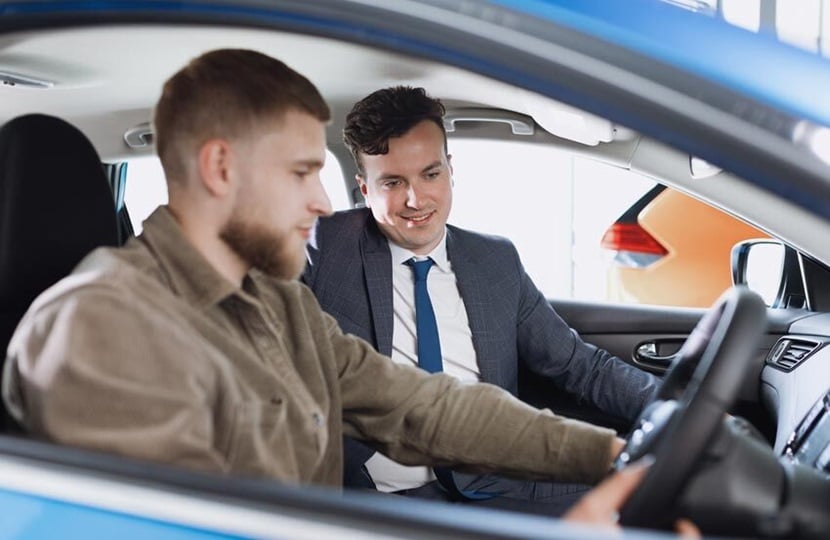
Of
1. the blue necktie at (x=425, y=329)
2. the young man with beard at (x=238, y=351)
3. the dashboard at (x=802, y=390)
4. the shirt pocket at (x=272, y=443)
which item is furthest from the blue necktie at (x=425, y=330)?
the shirt pocket at (x=272, y=443)

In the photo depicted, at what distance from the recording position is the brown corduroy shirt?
128cm

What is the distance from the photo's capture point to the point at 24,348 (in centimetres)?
134

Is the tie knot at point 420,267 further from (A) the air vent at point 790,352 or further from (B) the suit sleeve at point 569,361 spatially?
(A) the air vent at point 790,352

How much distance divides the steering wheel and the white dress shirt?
3.84 ft

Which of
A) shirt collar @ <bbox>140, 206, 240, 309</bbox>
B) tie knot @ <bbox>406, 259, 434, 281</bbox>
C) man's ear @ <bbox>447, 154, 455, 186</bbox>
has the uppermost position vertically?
man's ear @ <bbox>447, 154, 455, 186</bbox>

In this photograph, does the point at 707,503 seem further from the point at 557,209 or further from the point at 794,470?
the point at 557,209

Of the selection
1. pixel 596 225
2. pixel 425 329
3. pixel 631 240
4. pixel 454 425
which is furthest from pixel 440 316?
pixel 596 225

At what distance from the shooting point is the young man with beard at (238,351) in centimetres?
129

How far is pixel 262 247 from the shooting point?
160 cm

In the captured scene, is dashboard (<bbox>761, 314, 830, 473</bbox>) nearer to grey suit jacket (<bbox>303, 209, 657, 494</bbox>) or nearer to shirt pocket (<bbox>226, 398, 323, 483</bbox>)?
grey suit jacket (<bbox>303, 209, 657, 494</bbox>)

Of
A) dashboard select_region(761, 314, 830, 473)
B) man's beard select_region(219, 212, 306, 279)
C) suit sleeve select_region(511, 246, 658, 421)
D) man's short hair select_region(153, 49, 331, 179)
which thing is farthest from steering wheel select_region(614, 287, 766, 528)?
suit sleeve select_region(511, 246, 658, 421)

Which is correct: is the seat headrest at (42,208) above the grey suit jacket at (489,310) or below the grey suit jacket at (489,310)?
above

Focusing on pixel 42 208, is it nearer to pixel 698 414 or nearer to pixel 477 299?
pixel 698 414

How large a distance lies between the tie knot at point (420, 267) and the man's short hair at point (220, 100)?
1008 mm
